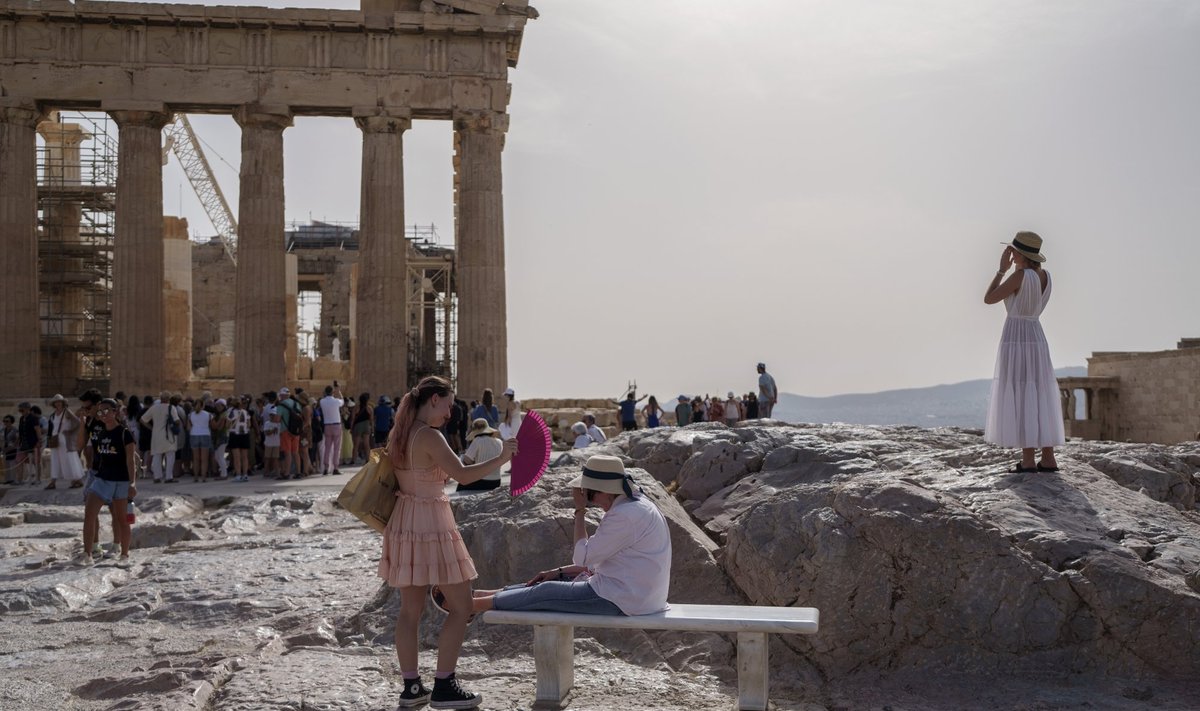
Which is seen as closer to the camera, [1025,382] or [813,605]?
[813,605]

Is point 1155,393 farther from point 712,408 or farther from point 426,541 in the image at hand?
point 426,541

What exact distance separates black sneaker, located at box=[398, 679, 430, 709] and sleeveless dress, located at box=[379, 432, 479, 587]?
1.72 ft

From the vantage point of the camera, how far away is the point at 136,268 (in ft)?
83.7

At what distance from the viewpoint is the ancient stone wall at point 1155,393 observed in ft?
91.7

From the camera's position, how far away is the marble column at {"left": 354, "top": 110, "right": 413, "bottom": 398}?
26.0 meters

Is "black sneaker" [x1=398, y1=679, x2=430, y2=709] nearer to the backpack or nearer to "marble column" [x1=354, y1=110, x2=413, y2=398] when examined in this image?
the backpack

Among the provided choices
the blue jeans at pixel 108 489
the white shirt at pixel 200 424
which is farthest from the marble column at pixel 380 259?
the blue jeans at pixel 108 489

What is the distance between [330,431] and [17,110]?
43.7ft

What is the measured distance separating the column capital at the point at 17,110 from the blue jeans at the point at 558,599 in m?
24.9

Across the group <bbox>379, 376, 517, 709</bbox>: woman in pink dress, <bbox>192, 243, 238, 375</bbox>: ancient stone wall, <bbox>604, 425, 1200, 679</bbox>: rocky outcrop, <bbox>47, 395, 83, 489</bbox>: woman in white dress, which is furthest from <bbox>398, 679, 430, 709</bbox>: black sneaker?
<bbox>192, 243, 238, 375</bbox>: ancient stone wall

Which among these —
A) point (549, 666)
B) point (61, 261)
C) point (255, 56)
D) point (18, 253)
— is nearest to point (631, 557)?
point (549, 666)

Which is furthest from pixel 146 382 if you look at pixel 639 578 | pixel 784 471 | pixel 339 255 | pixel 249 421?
pixel 639 578

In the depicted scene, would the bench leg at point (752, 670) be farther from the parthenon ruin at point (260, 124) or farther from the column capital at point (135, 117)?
the column capital at point (135, 117)

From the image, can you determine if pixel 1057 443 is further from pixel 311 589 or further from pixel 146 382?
pixel 146 382
